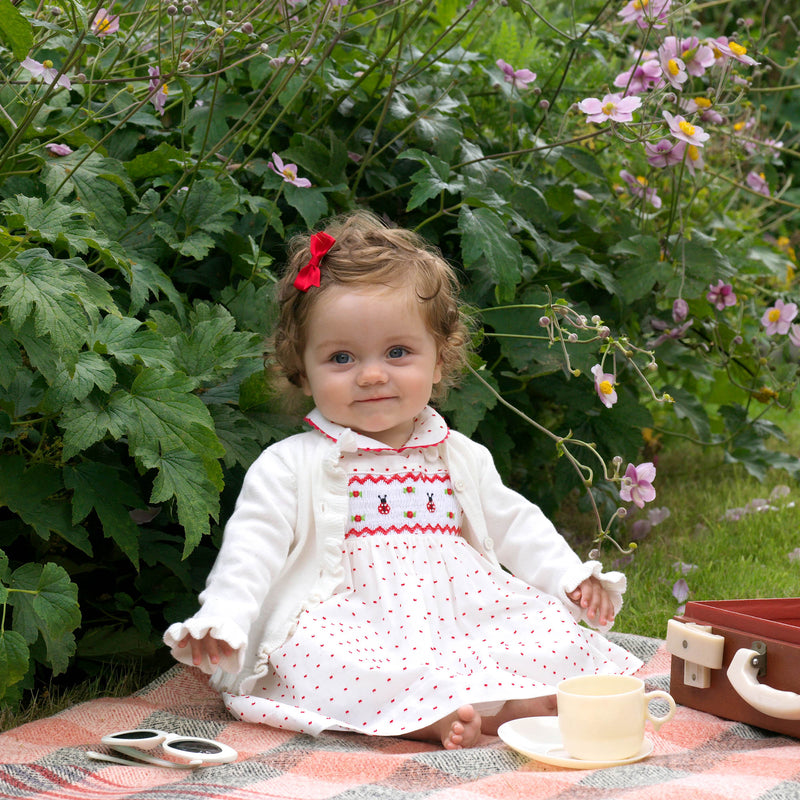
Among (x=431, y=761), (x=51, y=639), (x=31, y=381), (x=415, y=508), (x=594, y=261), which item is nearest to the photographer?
(x=431, y=761)

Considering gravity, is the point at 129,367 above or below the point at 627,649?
above

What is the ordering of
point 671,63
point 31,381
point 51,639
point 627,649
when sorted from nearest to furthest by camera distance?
point 51,639 < point 31,381 < point 627,649 < point 671,63

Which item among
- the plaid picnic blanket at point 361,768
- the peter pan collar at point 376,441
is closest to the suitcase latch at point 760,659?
the plaid picnic blanket at point 361,768

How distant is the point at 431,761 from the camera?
5.57 feet

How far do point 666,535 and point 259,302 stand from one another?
152 cm

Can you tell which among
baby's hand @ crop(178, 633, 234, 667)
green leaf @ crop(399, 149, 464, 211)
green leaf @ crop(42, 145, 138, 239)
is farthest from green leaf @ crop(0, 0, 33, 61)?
baby's hand @ crop(178, 633, 234, 667)

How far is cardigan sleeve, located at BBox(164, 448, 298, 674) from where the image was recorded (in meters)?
1.84

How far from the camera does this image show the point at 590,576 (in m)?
2.15

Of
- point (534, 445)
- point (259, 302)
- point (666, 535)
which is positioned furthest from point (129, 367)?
point (666, 535)

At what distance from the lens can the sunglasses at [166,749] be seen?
1.70m

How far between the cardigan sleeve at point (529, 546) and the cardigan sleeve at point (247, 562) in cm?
44

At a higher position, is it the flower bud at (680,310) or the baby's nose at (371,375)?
the flower bud at (680,310)

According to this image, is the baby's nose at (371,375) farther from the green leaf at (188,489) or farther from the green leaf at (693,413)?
the green leaf at (693,413)

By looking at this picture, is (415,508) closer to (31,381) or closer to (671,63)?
(31,381)
